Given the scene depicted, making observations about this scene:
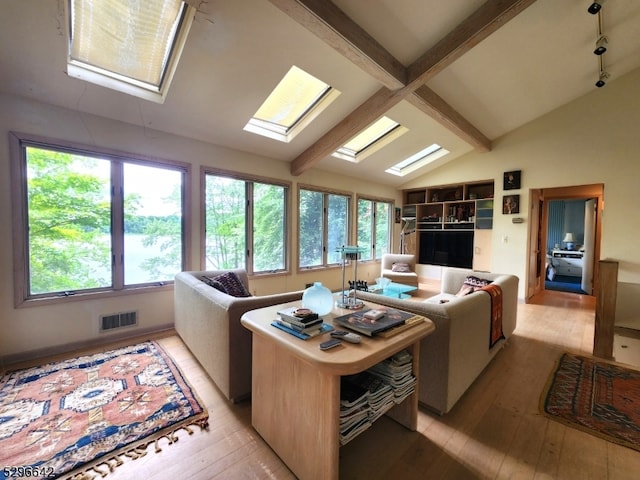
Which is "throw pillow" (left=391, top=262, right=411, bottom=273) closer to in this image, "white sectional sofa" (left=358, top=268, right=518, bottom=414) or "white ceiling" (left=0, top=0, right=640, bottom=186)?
"white ceiling" (left=0, top=0, right=640, bottom=186)

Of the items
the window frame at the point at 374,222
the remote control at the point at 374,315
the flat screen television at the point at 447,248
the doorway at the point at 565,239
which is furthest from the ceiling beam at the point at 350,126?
the flat screen television at the point at 447,248

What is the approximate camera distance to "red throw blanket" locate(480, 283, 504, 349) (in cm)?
233

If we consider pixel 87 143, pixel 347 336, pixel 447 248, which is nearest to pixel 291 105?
pixel 87 143

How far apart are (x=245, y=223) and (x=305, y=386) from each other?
10.4ft

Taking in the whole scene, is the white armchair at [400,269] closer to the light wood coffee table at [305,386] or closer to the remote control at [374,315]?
the light wood coffee table at [305,386]

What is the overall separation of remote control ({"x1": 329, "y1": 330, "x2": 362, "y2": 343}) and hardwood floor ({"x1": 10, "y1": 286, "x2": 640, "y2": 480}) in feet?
1.73

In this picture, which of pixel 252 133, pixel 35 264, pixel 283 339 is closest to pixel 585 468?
pixel 283 339

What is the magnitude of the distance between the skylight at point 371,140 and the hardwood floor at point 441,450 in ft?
12.4

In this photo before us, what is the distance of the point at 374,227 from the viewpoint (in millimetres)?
6418

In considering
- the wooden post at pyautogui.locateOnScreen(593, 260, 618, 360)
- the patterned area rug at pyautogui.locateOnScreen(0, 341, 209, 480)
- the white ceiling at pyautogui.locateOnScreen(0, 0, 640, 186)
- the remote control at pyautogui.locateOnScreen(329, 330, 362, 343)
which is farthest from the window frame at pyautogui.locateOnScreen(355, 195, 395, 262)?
the remote control at pyautogui.locateOnScreen(329, 330, 362, 343)

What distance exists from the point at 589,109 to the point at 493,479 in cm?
543

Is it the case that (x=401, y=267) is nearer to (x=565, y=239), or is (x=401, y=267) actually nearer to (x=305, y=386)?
(x=305, y=386)

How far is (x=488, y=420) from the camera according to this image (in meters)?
1.82

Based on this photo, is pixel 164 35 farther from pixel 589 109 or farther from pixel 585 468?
pixel 589 109
